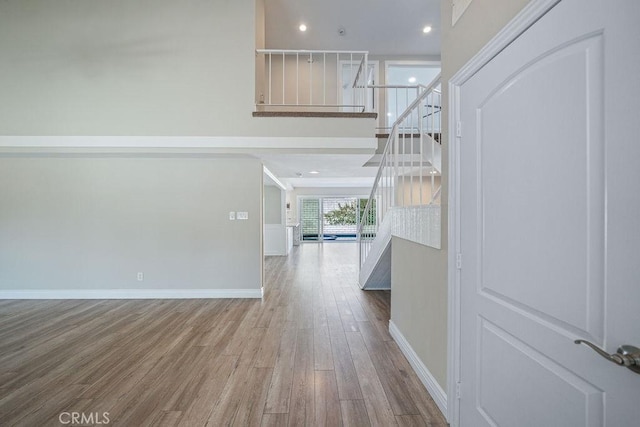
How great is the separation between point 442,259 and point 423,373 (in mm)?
926

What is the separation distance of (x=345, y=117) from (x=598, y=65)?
3250mm

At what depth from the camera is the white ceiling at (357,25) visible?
4.74 metres

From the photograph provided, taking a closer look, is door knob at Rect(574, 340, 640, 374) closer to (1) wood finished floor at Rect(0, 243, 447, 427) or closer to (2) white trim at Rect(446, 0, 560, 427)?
(2) white trim at Rect(446, 0, 560, 427)

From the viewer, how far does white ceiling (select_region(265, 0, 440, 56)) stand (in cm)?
474

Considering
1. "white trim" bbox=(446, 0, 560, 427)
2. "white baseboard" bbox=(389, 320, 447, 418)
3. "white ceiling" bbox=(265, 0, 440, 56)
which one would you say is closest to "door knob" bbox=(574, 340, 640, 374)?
"white trim" bbox=(446, 0, 560, 427)

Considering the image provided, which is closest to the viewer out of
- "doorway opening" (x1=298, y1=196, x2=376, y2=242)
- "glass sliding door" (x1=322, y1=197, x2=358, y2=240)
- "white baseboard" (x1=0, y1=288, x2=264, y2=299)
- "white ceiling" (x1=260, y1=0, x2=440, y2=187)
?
"white baseboard" (x1=0, y1=288, x2=264, y2=299)

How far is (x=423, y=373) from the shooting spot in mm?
2135

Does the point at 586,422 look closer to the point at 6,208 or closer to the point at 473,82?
the point at 473,82

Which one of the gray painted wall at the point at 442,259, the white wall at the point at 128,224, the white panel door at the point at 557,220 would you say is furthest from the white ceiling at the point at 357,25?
the white panel door at the point at 557,220


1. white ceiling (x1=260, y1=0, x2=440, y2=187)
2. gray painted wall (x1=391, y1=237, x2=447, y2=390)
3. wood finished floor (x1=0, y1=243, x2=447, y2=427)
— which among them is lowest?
wood finished floor (x1=0, y1=243, x2=447, y2=427)

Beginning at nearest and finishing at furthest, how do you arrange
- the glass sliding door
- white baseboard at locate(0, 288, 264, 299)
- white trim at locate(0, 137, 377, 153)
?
white trim at locate(0, 137, 377, 153)
white baseboard at locate(0, 288, 264, 299)
the glass sliding door

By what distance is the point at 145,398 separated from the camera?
79.1 inches

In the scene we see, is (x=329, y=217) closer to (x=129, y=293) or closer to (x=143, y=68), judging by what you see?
(x=129, y=293)

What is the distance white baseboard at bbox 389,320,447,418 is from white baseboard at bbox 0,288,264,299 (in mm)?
2381
